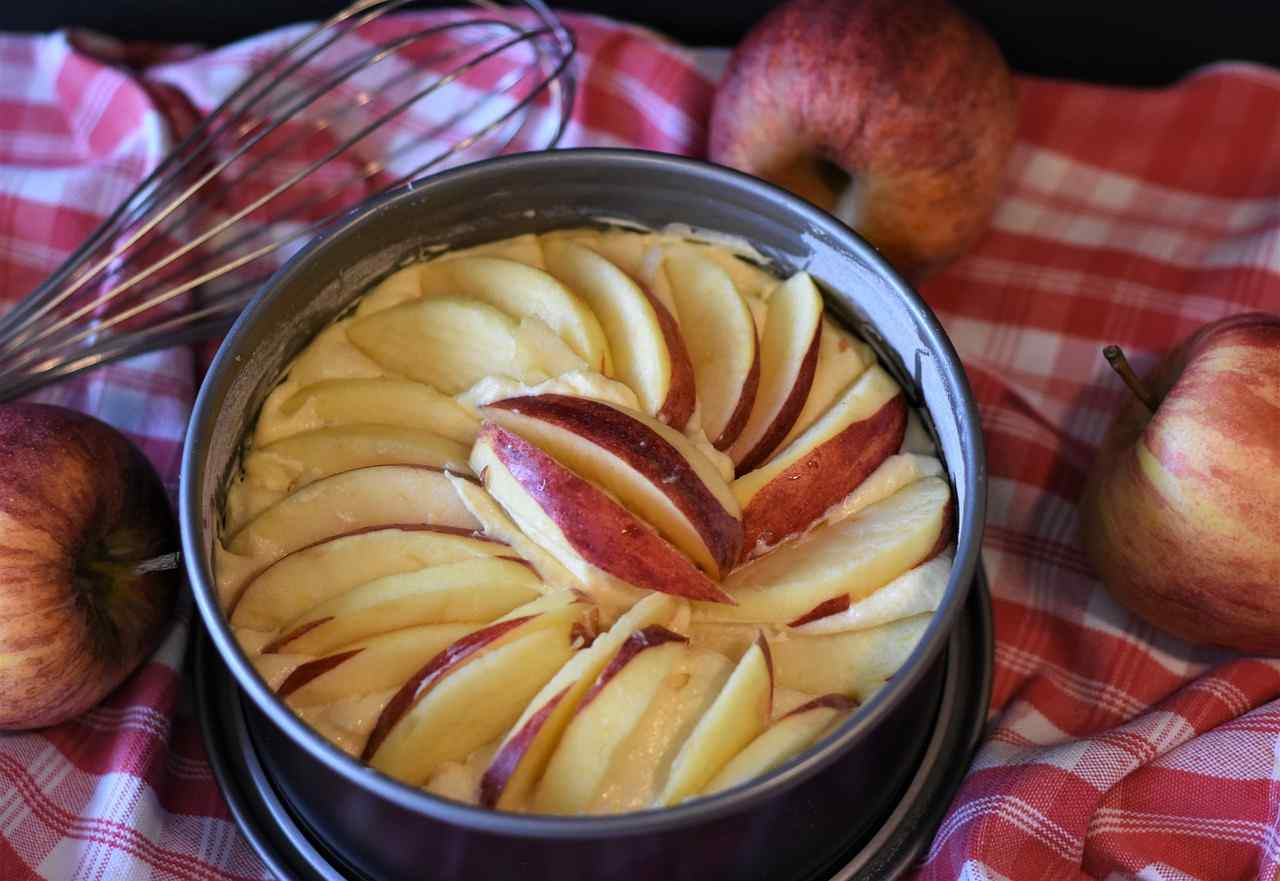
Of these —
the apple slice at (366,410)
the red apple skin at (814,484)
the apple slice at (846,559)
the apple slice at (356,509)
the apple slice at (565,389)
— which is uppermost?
the apple slice at (565,389)

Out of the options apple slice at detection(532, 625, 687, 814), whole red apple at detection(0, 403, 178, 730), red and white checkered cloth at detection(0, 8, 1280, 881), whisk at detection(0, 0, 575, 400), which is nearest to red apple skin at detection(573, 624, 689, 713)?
apple slice at detection(532, 625, 687, 814)

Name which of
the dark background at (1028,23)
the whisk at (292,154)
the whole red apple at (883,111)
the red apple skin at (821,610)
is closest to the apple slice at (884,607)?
the red apple skin at (821,610)

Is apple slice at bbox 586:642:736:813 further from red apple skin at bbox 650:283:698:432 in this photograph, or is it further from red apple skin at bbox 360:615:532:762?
red apple skin at bbox 650:283:698:432

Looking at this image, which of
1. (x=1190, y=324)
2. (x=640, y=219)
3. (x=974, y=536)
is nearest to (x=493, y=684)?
(x=974, y=536)

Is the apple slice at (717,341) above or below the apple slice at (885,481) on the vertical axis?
above

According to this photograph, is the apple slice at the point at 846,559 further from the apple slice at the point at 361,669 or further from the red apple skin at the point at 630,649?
the apple slice at the point at 361,669

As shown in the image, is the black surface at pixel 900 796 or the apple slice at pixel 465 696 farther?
the black surface at pixel 900 796

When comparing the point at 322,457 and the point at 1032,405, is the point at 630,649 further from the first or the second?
the point at 1032,405
